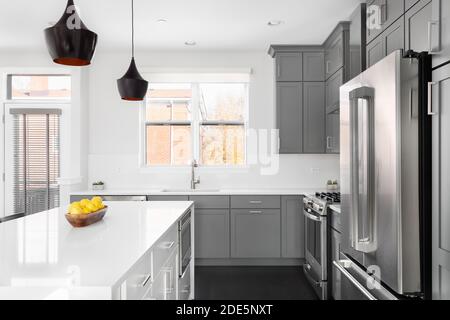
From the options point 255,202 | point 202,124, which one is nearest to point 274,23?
point 202,124

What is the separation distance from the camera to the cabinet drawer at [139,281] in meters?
1.25

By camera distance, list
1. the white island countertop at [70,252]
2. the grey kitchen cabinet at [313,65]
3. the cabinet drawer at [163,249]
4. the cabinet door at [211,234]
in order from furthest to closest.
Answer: the grey kitchen cabinet at [313,65] < the cabinet door at [211,234] < the cabinet drawer at [163,249] < the white island countertop at [70,252]

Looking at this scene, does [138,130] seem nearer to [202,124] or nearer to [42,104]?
[202,124]

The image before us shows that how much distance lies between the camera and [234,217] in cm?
405

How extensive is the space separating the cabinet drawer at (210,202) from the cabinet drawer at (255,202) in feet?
0.31

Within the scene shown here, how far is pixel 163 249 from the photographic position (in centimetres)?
192

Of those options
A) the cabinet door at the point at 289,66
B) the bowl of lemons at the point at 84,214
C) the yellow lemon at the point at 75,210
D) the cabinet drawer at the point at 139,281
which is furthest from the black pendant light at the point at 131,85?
the cabinet door at the point at 289,66

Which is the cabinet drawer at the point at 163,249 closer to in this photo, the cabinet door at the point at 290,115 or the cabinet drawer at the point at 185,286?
the cabinet drawer at the point at 185,286

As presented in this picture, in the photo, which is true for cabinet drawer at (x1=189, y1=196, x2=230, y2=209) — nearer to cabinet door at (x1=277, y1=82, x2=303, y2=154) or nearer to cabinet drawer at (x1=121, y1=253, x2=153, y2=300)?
cabinet door at (x1=277, y1=82, x2=303, y2=154)

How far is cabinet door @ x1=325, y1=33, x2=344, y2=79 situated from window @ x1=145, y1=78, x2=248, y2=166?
1.11 m

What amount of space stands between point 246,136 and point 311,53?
1.31m

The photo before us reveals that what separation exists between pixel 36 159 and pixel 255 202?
2.94 m

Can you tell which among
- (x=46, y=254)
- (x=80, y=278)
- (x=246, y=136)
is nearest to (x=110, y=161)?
(x=246, y=136)

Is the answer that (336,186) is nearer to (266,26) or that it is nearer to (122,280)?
(266,26)
